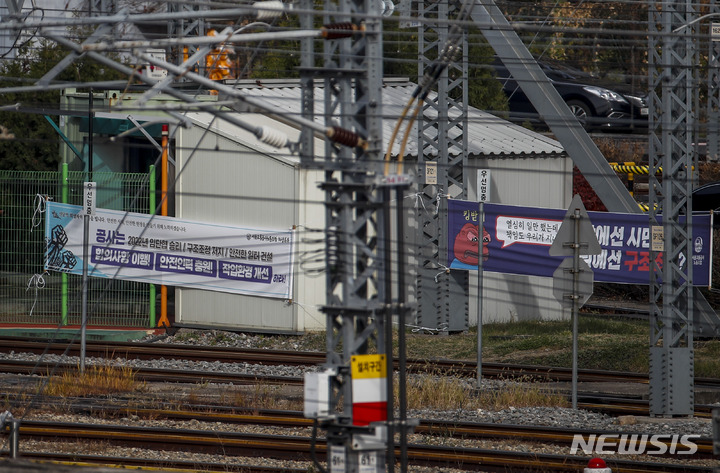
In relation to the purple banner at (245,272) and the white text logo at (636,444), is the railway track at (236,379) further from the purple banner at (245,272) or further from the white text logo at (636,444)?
the purple banner at (245,272)

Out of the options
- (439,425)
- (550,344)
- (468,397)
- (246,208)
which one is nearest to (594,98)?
(550,344)

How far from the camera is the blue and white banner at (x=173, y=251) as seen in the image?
1734 cm

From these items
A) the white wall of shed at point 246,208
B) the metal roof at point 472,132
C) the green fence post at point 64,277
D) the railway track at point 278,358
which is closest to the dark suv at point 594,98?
the metal roof at point 472,132

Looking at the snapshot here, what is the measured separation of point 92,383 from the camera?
1259 cm

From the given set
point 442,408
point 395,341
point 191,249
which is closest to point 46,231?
point 191,249

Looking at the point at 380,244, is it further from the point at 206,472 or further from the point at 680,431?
the point at 680,431

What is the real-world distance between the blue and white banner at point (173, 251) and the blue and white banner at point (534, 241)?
127 inches

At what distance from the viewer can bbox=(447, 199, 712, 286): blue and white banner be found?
16.9 meters

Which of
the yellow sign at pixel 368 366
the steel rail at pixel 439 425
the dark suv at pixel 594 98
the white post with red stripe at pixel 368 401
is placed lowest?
the steel rail at pixel 439 425

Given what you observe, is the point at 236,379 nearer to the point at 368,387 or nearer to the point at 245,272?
the point at 245,272

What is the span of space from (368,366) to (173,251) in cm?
1163

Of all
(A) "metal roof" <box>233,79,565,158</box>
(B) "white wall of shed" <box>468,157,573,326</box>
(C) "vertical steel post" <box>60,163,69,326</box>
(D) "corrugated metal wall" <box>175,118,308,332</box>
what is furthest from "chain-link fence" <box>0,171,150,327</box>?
(B) "white wall of shed" <box>468,157,573,326</box>

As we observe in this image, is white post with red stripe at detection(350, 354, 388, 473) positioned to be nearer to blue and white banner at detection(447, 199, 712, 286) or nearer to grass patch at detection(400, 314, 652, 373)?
grass patch at detection(400, 314, 652, 373)

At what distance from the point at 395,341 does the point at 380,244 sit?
413 inches
